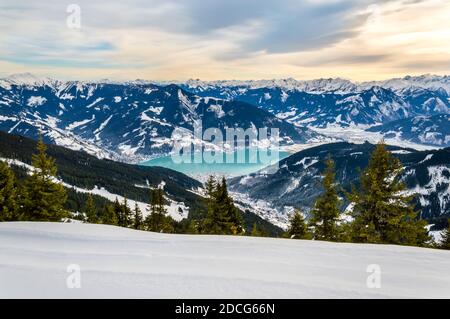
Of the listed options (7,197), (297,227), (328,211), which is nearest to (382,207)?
(328,211)

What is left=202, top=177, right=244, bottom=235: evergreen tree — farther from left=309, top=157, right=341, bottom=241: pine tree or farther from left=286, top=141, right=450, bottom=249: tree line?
left=286, top=141, right=450, bottom=249: tree line

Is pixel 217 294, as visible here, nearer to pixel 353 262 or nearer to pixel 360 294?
pixel 360 294

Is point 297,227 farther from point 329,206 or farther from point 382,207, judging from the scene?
point 382,207

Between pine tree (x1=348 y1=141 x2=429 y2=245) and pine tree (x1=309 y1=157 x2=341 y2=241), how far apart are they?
14.1ft

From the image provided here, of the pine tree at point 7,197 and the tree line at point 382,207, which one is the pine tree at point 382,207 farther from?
the pine tree at point 7,197

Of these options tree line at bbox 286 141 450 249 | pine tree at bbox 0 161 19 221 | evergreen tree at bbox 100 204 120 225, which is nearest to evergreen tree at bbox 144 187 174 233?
evergreen tree at bbox 100 204 120 225

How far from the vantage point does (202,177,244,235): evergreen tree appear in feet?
100

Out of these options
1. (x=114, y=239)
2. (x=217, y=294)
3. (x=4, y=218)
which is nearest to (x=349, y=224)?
(x=114, y=239)

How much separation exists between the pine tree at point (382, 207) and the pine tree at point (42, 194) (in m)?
20.2

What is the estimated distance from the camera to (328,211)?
86.3 ft

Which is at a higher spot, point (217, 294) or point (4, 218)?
point (217, 294)

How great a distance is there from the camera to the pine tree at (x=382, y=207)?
68.0 ft

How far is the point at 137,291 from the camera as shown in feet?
21.3
